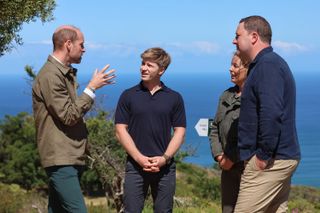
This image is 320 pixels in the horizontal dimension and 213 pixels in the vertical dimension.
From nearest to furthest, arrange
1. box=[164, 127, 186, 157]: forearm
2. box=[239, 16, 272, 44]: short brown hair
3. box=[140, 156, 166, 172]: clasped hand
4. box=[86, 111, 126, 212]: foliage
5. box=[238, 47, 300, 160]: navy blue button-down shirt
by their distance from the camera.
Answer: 1. box=[238, 47, 300, 160]: navy blue button-down shirt
2. box=[239, 16, 272, 44]: short brown hair
3. box=[140, 156, 166, 172]: clasped hand
4. box=[164, 127, 186, 157]: forearm
5. box=[86, 111, 126, 212]: foliage

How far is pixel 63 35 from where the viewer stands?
491 centimetres

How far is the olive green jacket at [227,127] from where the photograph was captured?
5.27m

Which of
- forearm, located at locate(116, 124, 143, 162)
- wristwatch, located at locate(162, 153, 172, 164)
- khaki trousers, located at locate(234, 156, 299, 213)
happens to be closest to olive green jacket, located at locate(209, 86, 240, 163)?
wristwatch, located at locate(162, 153, 172, 164)

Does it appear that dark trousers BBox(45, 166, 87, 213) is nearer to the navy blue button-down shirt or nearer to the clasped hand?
the clasped hand

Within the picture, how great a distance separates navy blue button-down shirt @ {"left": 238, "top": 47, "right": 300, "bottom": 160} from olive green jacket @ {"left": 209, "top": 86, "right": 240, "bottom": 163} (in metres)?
0.87

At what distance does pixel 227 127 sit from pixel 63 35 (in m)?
1.60

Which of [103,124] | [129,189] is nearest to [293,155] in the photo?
[129,189]

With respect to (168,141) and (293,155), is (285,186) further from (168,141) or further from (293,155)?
(168,141)

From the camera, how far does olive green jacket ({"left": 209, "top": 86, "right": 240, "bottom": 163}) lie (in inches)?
207

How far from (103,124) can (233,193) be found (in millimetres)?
9688

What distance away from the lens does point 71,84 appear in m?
5.06

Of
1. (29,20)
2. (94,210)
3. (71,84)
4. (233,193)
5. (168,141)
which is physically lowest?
(94,210)

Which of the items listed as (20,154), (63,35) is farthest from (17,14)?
(20,154)

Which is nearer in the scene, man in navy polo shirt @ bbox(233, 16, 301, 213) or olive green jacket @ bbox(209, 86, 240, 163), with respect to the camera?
man in navy polo shirt @ bbox(233, 16, 301, 213)
